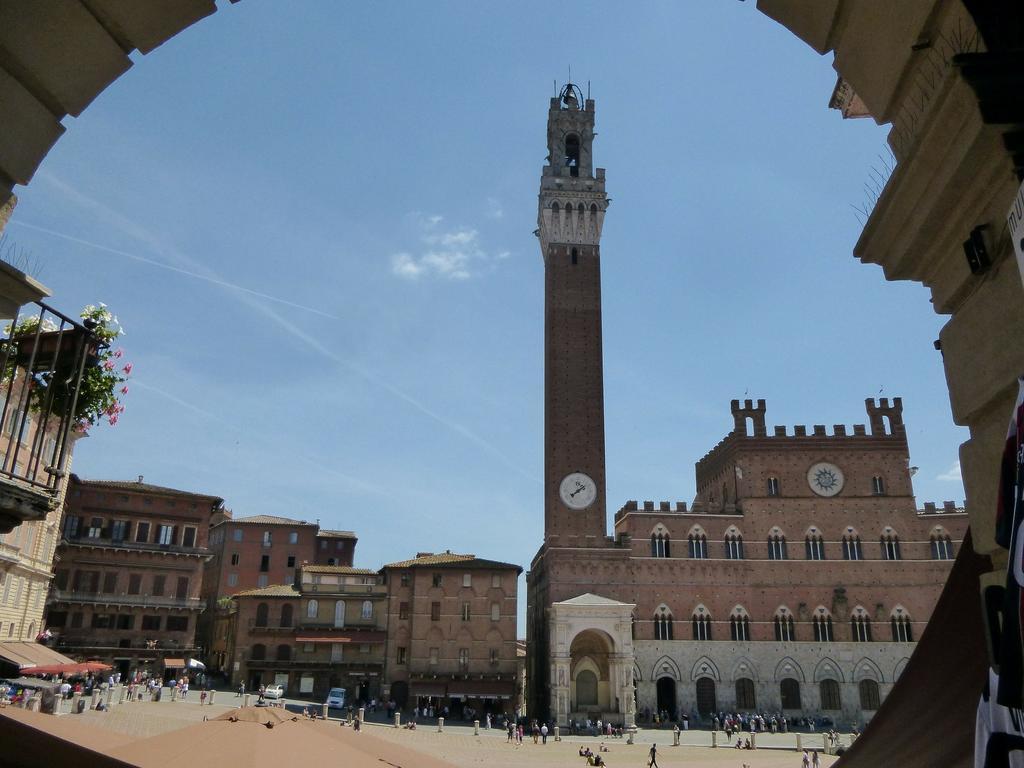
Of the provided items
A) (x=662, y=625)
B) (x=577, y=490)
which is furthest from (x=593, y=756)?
(x=577, y=490)

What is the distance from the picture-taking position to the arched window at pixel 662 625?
47.5 m

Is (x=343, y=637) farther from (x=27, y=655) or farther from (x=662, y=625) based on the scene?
(x=27, y=655)

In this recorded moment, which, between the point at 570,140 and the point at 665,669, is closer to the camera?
the point at 665,669

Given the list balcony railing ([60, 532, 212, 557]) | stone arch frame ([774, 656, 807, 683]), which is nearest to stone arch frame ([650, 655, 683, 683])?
stone arch frame ([774, 656, 807, 683])

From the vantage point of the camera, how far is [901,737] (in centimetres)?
561

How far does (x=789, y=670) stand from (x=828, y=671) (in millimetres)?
2356

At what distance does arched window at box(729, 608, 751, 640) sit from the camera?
4797 cm

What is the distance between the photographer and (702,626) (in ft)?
157

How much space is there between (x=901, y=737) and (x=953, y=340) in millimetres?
3197

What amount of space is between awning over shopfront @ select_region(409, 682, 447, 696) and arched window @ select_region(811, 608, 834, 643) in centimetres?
2269

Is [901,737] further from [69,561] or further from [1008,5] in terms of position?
[69,561]

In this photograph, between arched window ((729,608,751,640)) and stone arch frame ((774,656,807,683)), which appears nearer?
stone arch frame ((774,656,807,683))

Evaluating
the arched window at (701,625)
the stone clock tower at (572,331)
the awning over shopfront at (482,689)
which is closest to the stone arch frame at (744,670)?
the arched window at (701,625)

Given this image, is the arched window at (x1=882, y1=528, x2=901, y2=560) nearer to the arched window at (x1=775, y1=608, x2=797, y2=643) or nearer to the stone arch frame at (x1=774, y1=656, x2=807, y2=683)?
the arched window at (x1=775, y1=608, x2=797, y2=643)
